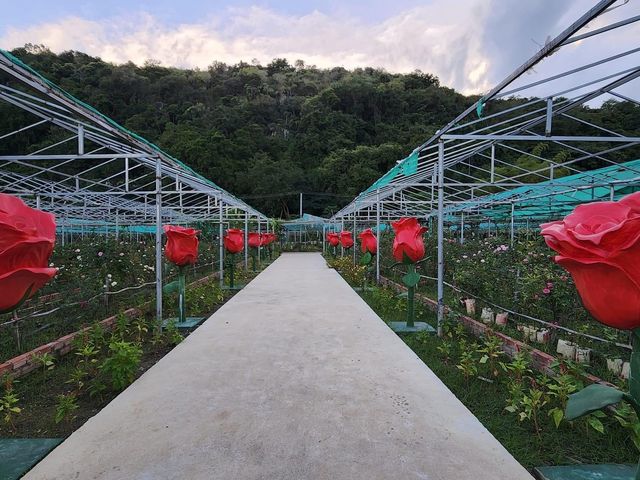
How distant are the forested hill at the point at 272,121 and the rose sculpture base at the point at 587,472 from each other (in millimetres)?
26898

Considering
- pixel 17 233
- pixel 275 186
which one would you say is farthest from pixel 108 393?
pixel 275 186

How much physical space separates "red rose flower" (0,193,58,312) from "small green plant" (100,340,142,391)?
2.00 meters

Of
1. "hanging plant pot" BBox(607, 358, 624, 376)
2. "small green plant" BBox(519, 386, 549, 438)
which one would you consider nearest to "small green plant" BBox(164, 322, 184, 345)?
"small green plant" BBox(519, 386, 549, 438)

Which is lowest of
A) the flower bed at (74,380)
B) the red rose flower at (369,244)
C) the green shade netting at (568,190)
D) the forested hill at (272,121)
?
the flower bed at (74,380)

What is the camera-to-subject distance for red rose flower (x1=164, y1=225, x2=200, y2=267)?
496cm

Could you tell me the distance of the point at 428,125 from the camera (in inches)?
1251

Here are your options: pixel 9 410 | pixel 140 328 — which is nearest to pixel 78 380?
pixel 9 410

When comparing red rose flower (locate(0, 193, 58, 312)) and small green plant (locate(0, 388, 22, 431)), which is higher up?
red rose flower (locate(0, 193, 58, 312))

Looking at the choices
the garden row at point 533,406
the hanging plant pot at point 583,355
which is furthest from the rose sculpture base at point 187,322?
the hanging plant pot at point 583,355

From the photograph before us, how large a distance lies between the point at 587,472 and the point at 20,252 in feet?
9.18

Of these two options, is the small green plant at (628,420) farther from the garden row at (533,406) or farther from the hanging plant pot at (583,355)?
the hanging plant pot at (583,355)

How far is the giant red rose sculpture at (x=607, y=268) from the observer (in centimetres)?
114

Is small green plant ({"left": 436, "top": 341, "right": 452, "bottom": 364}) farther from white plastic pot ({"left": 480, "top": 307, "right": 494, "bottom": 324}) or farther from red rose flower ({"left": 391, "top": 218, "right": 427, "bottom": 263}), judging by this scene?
red rose flower ({"left": 391, "top": 218, "right": 427, "bottom": 263})

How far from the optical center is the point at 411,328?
5.15 meters
